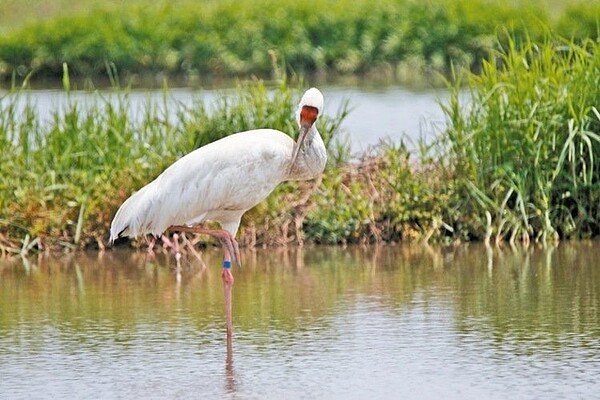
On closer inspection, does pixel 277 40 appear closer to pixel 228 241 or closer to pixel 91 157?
pixel 91 157

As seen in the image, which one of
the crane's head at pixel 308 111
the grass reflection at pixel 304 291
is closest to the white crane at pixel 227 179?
the crane's head at pixel 308 111

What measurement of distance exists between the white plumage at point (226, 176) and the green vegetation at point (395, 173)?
2.84 metres

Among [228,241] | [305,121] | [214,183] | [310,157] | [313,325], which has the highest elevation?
[305,121]

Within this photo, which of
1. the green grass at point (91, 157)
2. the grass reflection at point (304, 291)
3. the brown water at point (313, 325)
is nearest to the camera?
the brown water at point (313, 325)

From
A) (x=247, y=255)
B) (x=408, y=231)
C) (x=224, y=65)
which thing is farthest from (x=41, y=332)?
(x=224, y=65)

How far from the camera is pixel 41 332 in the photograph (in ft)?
33.9

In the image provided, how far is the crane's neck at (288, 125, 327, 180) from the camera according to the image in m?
10.5

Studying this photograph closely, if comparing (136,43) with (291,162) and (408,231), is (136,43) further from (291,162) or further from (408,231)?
(291,162)

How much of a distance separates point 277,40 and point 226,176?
71.8 ft

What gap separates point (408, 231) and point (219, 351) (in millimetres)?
4026

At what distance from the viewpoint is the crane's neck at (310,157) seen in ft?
34.6

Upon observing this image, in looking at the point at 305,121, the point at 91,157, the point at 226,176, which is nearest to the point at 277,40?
the point at 91,157

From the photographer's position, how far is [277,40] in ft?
105

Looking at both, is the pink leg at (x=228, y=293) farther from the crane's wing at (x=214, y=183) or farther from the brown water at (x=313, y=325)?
the crane's wing at (x=214, y=183)
